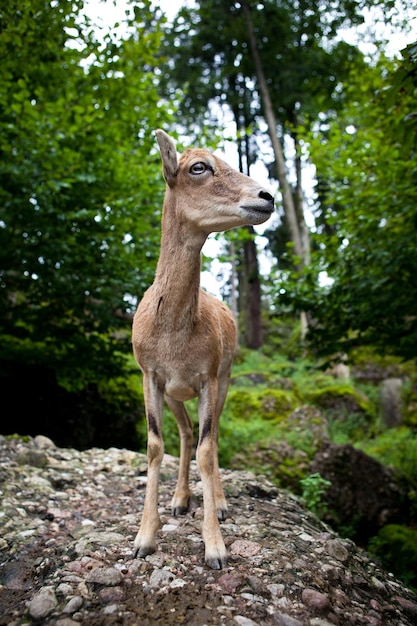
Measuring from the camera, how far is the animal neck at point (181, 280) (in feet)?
11.6

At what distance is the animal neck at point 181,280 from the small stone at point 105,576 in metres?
1.67

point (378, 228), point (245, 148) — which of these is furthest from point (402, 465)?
point (245, 148)

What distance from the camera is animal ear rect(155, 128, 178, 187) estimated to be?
3406 mm

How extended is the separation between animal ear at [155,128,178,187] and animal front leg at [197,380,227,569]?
5.37 feet

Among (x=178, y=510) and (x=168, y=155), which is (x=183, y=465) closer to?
(x=178, y=510)

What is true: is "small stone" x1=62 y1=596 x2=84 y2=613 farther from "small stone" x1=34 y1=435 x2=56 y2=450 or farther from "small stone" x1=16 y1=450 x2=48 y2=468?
"small stone" x1=34 y1=435 x2=56 y2=450

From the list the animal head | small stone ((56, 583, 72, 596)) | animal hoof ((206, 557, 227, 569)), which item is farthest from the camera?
the animal head

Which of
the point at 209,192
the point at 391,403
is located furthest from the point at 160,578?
the point at 391,403

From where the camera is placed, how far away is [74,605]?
2510 mm

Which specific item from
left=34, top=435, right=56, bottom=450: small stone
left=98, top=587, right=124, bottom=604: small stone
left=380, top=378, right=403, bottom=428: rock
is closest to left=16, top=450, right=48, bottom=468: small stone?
left=34, top=435, right=56, bottom=450: small stone

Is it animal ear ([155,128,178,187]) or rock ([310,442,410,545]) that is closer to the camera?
animal ear ([155,128,178,187])

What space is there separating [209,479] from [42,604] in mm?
1315

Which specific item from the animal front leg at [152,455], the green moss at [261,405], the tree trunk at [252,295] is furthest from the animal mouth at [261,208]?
the tree trunk at [252,295]

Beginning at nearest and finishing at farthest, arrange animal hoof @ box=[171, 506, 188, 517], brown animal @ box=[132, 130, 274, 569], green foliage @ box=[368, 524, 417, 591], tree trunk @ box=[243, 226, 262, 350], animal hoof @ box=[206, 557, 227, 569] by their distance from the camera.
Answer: animal hoof @ box=[206, 557, 227, 569] < brown animal @ box=[132, 130, 274, 569] < animal hoof @ box=[171, 506, 188, 517] < green foliage @ box=[368, 524, 417, 591] < tree trunk @ box=[243, 226, 262, 350]
